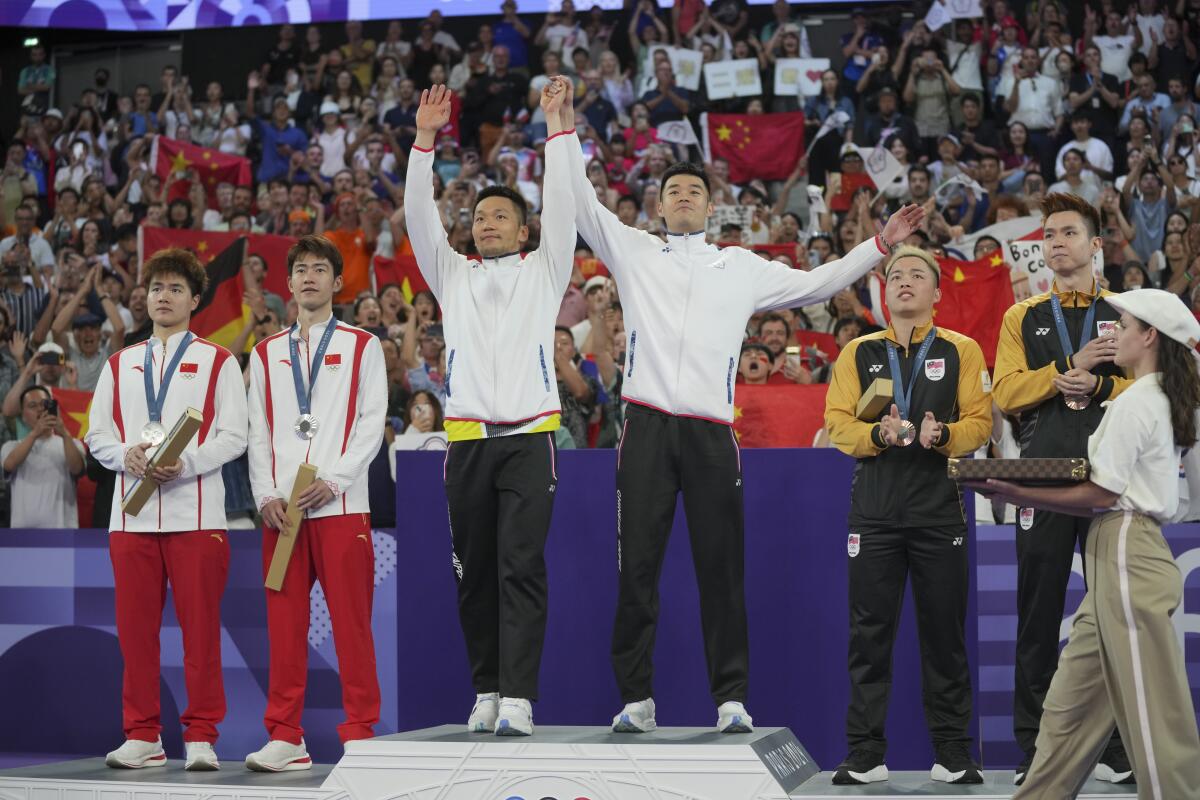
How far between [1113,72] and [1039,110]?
102cm

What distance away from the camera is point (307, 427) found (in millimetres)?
5996

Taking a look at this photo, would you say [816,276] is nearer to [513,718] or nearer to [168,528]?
[513,718]

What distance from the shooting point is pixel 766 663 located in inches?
256

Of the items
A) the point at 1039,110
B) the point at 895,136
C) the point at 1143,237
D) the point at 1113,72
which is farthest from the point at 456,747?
the point at 1113,72

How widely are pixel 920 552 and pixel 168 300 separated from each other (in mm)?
3602

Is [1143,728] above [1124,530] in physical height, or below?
below

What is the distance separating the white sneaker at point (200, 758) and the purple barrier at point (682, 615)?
1056 millimetres

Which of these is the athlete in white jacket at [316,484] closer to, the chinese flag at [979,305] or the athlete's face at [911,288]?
the athlete's face at [911,288]

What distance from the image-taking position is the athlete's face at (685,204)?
582 centimetres

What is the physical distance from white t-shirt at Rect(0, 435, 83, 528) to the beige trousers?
626 cm

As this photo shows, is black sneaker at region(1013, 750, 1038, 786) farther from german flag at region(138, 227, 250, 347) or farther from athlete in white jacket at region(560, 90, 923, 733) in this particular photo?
german flag at region(138, 227, 250, 347)

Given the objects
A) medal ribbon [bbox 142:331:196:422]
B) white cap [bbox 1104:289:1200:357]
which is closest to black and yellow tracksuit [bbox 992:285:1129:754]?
white cap [bbox 1104:289:1200:357]

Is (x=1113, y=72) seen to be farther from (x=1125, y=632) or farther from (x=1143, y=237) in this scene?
(x=1125, y=632)

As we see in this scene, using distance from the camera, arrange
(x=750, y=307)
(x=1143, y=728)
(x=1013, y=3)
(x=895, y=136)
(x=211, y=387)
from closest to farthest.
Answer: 1. (x=1143, y=728)
2. (x=750, y=307)
3. (x=211, y=387)
4. (x=895, y=136)
5. (x=1013, y=3)
